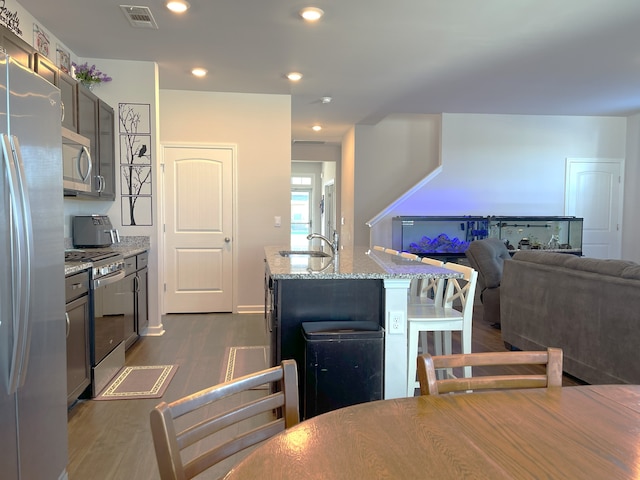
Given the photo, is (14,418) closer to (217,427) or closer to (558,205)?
(217,427)

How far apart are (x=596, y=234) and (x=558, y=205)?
78cm

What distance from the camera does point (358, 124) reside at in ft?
24.5

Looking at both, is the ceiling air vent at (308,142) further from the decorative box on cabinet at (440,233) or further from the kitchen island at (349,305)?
the kitchen island at (349,305)

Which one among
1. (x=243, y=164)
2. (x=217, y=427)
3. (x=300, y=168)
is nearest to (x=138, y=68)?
(x=243, y=164)

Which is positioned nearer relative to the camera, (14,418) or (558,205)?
(14,418)

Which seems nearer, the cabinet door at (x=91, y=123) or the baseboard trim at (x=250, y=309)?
the cabinet door at (x=91, y=123)

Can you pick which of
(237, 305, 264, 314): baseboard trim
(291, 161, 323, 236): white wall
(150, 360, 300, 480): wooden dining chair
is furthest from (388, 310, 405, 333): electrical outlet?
(291, 161, 323, 236): white wall

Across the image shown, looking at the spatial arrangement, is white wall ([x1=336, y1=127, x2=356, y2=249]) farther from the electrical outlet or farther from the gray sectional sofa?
the electrical outlet

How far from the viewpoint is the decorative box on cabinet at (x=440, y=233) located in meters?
6.65

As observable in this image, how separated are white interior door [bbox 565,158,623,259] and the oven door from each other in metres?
6.65

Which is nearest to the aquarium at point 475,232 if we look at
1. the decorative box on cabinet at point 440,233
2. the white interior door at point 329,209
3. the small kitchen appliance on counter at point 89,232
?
the decorative box on cabinet at point 440,233

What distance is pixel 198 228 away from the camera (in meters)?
5.40

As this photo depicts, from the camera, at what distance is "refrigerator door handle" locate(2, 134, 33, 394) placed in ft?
4.99

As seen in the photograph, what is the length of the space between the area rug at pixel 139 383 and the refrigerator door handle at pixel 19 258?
5.02 ft
